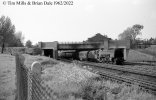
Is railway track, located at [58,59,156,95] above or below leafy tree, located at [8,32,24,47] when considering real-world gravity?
below

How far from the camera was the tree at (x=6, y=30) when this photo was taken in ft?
217

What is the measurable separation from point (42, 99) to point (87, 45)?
4784cm

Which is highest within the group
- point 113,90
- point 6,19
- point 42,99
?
point 6,19

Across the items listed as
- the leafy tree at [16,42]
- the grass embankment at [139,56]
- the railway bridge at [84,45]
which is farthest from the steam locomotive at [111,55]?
the leafy tree at [16,42]

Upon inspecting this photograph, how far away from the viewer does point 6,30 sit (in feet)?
222

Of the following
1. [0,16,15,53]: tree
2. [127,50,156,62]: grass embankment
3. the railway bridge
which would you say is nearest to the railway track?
the railway bridge

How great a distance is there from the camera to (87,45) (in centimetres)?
4991

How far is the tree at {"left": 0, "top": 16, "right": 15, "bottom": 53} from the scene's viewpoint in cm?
6609

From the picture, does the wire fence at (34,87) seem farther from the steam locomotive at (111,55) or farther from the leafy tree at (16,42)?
the leafy tree at (16,42)

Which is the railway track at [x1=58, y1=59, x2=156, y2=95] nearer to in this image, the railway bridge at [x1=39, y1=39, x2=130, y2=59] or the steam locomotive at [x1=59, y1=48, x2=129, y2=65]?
the steam locomotive at [x1=59, y1=48, x2=129, y2=65]

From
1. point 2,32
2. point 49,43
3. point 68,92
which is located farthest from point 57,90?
point 2,32

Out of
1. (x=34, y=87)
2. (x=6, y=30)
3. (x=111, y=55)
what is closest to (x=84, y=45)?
(x=111, y=55)

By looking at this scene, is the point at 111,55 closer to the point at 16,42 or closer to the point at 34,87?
the point at 34,87

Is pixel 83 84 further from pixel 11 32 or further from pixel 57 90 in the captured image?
pixel 11 32
